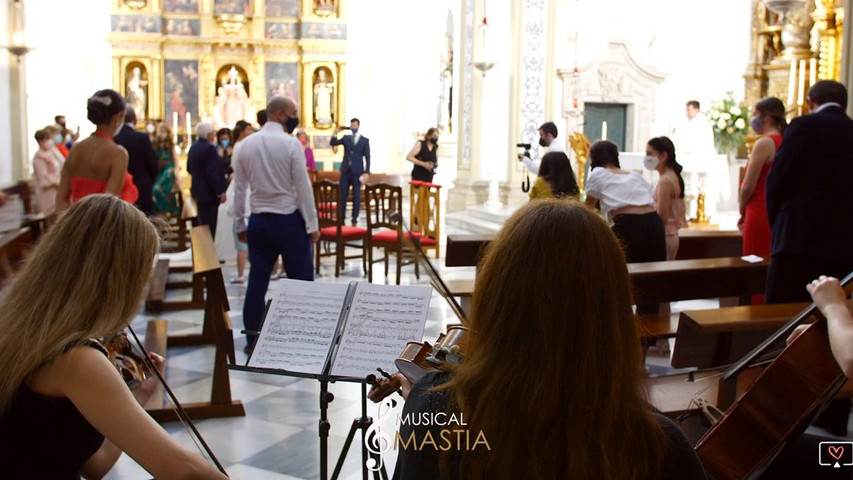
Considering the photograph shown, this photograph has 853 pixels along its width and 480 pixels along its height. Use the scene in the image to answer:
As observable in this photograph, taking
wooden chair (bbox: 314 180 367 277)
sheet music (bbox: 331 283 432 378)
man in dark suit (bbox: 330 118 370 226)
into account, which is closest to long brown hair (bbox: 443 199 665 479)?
sheet music (bbox: 331 283 432 378)

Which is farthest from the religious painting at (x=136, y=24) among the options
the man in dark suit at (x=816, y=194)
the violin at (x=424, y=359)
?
the violin at (x=424, y=359)

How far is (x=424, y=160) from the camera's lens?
12141 mm

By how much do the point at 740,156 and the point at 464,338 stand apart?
510 inches

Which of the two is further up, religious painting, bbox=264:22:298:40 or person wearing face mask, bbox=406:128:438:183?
religious painting, bbox=264:22:298:40

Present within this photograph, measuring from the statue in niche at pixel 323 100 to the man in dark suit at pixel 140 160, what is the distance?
42.7 ft

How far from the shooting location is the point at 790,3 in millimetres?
8648

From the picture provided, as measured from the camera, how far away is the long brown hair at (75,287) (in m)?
1.65

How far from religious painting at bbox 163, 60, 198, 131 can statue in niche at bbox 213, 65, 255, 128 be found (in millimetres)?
621

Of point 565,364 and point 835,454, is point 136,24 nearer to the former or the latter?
point 835,454

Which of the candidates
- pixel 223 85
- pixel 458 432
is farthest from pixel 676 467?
pixel 223 85

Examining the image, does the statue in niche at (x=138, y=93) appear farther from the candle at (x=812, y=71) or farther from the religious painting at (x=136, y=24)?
the candle at (x=812, y=71)

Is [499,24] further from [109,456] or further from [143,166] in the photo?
[109,456]

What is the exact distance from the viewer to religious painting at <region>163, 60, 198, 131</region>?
18.7 metres

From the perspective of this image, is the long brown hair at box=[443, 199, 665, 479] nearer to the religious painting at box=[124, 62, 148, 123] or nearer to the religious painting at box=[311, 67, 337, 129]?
the religious painting at box=[124, 62, 148, 123]
